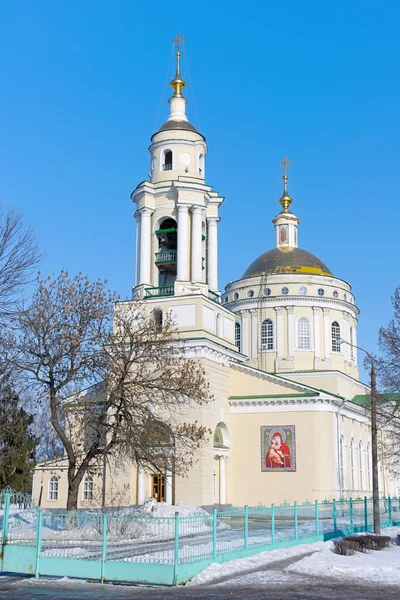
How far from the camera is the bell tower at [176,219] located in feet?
120

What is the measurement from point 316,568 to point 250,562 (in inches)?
68.7

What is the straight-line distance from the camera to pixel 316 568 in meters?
16.6

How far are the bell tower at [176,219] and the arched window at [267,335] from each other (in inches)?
498

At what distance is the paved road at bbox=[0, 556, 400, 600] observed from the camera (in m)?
13.2

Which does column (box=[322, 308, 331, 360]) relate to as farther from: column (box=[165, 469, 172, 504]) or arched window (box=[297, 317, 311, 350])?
column (box=[165, 469, 172, 504])

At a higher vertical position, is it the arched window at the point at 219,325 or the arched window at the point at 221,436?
the arched window at the point at 219,325

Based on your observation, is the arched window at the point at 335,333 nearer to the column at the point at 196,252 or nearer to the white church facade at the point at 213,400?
the white church facade at the point at 213,400

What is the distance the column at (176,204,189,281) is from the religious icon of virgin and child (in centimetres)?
903

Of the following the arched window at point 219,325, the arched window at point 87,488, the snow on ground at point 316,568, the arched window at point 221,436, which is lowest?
the snow on ground at point 316,568

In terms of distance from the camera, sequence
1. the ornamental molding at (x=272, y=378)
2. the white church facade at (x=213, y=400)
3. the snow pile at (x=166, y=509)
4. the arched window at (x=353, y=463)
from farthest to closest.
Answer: the arched window at (x=353, y=463), the ornamental molding at (x=272, y=378), the white church facade at (x=213, y=400), the snow pile at (x=166, y=509)

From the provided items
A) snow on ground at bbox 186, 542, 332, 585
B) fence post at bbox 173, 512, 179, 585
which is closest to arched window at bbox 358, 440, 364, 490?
snow on ground at bbox 186, 542, 332, 585

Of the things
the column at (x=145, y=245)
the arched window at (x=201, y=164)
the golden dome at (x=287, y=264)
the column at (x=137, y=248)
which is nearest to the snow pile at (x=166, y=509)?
the column at (x=145, y=245)

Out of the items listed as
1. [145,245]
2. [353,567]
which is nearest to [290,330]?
[145,245]

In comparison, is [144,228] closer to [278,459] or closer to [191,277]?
[191,277]
